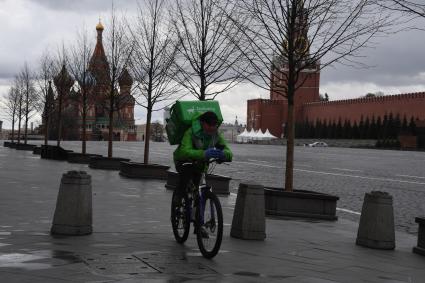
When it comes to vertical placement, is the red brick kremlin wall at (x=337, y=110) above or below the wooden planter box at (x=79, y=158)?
above

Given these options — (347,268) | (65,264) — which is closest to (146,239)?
(65,264)

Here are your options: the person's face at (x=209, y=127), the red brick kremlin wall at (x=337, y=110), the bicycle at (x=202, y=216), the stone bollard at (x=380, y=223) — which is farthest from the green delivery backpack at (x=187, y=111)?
the red brick kremlin wall at (x=337, y=110)

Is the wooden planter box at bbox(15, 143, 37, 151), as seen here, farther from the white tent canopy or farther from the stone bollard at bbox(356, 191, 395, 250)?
the white tent canopy

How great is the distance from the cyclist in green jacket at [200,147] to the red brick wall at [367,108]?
8461 centimetres

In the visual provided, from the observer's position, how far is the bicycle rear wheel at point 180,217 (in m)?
6.83

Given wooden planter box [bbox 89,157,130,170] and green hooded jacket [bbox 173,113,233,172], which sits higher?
green hooded jacket [bbox 173,113,233,172]

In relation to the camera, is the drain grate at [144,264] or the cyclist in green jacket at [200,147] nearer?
the drain grate at [144,264]

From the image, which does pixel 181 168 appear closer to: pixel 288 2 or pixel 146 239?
pixel 146 239

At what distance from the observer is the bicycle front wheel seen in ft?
20.0

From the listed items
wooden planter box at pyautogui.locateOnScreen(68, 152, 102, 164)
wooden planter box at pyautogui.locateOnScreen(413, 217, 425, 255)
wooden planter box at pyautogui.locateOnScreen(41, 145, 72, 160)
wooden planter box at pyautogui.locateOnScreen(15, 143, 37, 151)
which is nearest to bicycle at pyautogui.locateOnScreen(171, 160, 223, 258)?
wooden planter box at pyautogui.locateOnScreen(413, 217, 425, 255)

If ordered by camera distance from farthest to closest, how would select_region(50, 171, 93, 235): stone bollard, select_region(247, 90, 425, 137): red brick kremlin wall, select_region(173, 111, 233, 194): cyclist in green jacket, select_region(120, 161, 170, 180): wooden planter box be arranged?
select_region(247, 90, 425, 137): red brick kremlin wall < select_region(120, 161, 170, 180): wooden planter box < select_region(50, 171, 93, 235): stone bollard < select_region(173, 111, 233, 194): cyclist in green jacket

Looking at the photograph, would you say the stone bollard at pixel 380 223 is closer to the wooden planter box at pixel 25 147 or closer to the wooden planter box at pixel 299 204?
the wooden planter box at pixel 299 204

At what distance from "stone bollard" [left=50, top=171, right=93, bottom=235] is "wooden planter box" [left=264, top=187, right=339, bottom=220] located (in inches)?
159

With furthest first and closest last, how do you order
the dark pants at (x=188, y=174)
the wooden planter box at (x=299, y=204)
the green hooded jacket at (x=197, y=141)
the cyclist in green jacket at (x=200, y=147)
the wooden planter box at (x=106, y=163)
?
the wooden planter box at (x=106, y=163)
the wooden planter box at (x=299, y=204)
the dark pants at (x=188, y=174)
the green hooded jacket at (x=197, y=141)
the cyclist in green jacket at (x=200, y=147)
